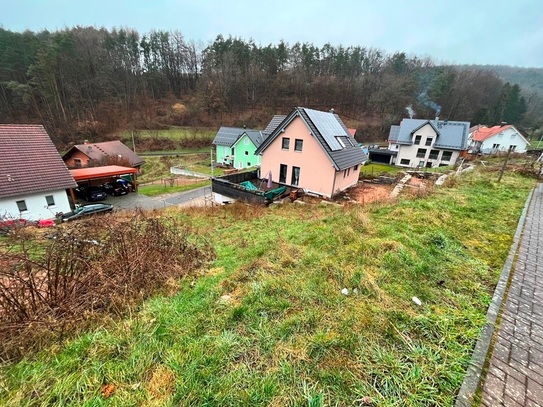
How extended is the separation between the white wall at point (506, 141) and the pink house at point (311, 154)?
43.8 m

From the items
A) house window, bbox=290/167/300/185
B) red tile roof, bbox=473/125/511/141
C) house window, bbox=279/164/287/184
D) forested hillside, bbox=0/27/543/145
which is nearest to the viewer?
house window, bbox=290/167/300/185

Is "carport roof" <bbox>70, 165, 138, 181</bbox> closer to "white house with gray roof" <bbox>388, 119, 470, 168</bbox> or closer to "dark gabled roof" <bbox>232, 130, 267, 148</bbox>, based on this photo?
"dark gabled roof" <bbox>232, 130, 267, 148</bbox>

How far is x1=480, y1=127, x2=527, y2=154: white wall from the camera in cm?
4338

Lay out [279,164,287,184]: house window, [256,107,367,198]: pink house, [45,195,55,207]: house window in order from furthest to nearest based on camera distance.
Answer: [279,164,287,184]: house window < [45,195,55,207]: house window < [256,107,367,198]: pink house

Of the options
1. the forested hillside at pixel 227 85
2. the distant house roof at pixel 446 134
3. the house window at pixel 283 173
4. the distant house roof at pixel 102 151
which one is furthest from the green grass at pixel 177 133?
the distant house roof at pixel 446 134

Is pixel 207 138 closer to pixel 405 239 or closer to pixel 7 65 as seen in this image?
pixel 7 65

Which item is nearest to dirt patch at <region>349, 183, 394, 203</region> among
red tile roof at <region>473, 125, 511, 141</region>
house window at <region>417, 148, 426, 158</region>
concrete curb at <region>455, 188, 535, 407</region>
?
concrete curb at <region>455, 188, 535, 407</region>

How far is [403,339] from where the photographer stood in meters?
2.94

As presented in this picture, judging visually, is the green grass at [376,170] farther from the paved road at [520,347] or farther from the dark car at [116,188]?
the dark car at [116,188]

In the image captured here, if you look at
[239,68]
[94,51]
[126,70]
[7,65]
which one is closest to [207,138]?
[239,68]

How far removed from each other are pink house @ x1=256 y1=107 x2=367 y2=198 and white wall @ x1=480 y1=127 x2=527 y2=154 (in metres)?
43.8

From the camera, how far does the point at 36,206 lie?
16.4 m

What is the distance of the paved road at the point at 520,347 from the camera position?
2355 millimetres

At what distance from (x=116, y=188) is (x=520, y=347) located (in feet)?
95.4
